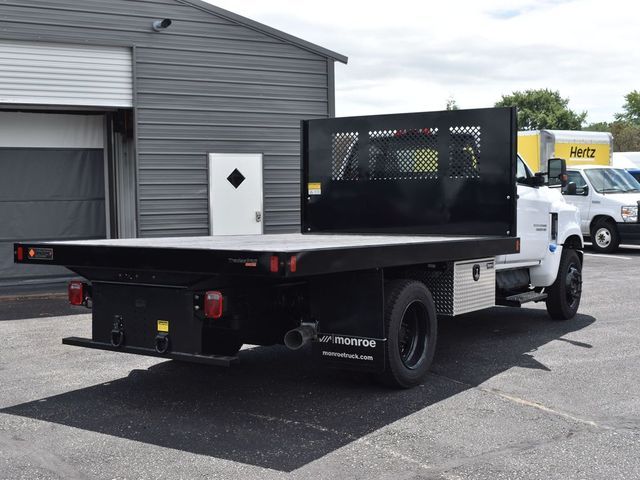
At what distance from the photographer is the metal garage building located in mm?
13164

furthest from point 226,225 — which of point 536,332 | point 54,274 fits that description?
point 536,332

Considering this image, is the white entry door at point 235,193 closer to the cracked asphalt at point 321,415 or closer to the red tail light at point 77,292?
the cracked asphalt at point 321,415

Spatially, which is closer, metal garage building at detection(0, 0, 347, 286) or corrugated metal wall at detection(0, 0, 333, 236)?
metal garage building at detection(0, 0, 347, 286)

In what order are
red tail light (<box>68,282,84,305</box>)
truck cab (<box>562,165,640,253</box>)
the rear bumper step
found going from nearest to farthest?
the rear bumper step → red tail light (<box>68,282,84,305</box>) → truck cab (<box>562,165,640,253</box>)

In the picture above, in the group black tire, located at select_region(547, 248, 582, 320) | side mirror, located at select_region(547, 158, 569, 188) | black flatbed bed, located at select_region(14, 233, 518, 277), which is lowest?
black tire, located at select_region(547, 248, 582, 320)

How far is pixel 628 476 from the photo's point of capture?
4688 mm

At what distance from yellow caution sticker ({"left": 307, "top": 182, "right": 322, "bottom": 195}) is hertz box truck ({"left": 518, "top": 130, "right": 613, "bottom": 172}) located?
13123 mm

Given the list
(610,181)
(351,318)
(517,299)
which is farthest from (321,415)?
(610,181)

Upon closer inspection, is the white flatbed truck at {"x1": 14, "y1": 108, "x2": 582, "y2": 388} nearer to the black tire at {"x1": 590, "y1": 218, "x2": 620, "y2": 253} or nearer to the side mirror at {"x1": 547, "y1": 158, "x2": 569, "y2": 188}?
the side mirror at {"x1": 547, "y1": 158, "x2": 569, "y2": 188}

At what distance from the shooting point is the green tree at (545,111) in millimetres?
82062

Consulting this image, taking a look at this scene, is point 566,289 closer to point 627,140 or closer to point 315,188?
point 315,188

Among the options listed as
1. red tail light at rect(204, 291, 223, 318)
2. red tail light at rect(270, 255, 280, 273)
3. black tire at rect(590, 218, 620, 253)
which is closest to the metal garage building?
black tire at rect(590, 218, 620, 253)

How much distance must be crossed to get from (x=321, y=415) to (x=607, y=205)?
15250mm

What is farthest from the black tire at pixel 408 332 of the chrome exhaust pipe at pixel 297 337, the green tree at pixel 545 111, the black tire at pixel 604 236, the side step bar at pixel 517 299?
the green tree at pixel 545 111
